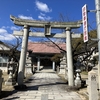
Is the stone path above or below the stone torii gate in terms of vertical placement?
below

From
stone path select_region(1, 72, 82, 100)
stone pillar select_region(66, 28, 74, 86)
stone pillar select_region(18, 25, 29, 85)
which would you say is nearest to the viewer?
stone path select_region(1, 72, 82, 100)

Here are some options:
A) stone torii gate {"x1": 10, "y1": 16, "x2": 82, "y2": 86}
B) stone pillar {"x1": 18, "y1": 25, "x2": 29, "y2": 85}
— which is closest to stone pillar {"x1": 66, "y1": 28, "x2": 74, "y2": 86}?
stone torii gate {"x1": 10, "y1": 16, "x2": 82, "y2": 86}

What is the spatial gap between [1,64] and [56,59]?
11.4 meters

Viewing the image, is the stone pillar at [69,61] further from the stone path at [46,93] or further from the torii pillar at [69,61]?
the stone path at [46,93]

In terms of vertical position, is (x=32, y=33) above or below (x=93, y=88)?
above

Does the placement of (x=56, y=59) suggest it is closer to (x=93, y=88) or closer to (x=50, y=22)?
(x=50, y=22)

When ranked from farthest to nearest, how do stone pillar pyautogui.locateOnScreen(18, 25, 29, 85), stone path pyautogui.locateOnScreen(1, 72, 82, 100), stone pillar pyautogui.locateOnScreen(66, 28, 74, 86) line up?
1. stone pillar pyautogui.locateOnScreen(66, 28, 74, 86)
2. stone pillar pyautogui.locateOnScreen(18, 25, 29, 85)
3. stone path pyautogui.locateOnScreen(1, 72, 82, 100)

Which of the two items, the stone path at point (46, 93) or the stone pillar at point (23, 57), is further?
the stone pillar at point (23, 57)

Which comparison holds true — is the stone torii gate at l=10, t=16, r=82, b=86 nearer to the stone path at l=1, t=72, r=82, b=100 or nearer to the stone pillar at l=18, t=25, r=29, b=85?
the stone pillar at l=18, t=25, r=29, b=85

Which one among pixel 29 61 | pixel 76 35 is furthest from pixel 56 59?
pixel 76 35

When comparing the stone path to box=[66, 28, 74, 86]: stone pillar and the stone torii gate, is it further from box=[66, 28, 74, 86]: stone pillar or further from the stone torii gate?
the stone torii gate

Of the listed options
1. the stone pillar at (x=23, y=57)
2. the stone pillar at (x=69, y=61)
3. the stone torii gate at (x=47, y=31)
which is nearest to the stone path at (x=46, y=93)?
the stone pillar at (x=69, y=61)

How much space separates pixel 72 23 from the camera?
1220cm

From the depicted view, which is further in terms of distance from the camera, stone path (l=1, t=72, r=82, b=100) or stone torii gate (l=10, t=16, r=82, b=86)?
stone torii gate (l=10, t=16, r=82, b=86)
